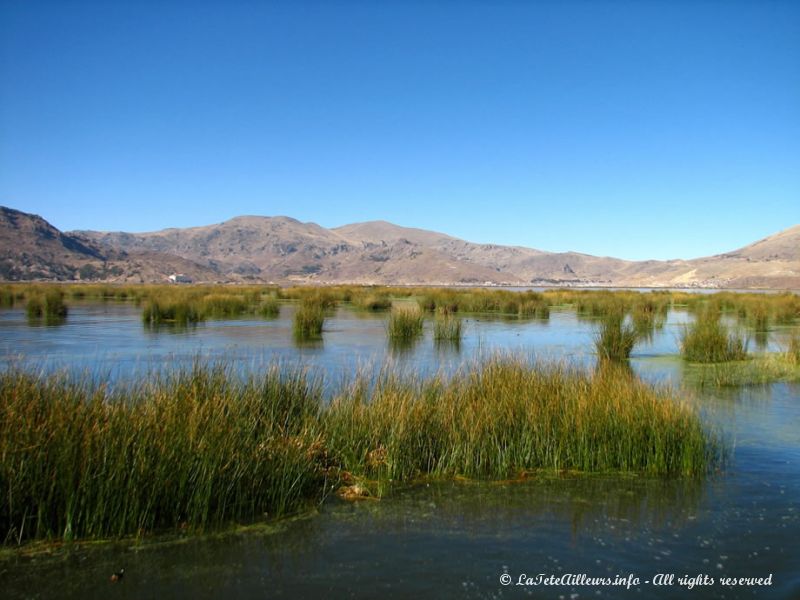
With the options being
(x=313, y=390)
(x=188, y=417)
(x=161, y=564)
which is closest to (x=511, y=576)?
(x=161, y=564)

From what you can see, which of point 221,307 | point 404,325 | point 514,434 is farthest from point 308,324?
point 514,434

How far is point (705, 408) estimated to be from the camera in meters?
9.05

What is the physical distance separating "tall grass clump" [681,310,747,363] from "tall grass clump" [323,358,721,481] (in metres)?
Result: 7.94

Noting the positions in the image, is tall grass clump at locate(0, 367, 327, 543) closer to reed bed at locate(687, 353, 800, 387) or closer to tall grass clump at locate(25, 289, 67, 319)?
reed bed at locate(687, 353, 800, 387)

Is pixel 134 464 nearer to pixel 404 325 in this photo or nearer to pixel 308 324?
pixel 404 325

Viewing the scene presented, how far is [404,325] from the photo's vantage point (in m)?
18.2

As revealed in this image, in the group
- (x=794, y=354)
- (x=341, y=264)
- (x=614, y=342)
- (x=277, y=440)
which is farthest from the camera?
(x=341, y=264)

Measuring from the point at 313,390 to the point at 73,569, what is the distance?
149 inches

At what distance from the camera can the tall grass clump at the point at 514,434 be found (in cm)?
623

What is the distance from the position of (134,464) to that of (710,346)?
1326 cm

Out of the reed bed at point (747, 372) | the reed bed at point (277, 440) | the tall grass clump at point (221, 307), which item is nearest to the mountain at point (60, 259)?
the tall grass clump at point (221, 307)

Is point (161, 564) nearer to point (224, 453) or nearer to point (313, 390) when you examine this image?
point (224, 453)

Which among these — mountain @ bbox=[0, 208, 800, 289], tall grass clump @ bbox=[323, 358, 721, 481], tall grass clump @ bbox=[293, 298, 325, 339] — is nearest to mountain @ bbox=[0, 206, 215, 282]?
mountain @ bbox=[0, 208, 800, 289]

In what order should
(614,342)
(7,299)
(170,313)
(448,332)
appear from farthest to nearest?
(7,299) → (170,313) → (448,332) → (614,342)
